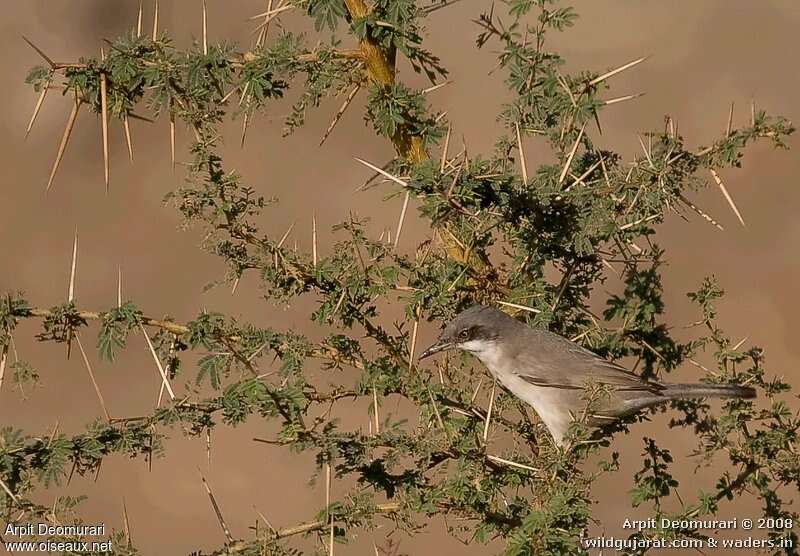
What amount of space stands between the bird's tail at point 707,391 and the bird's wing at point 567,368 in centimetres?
6

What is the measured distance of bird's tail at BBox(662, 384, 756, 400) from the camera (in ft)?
12.9

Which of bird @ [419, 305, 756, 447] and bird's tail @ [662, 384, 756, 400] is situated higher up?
bird @ [419, 305, 756, 447]

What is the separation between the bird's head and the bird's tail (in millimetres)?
666

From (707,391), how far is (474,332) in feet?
2.81

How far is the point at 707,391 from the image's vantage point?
13.6 feet

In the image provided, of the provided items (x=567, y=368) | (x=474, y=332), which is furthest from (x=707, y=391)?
(x=474, y=332)

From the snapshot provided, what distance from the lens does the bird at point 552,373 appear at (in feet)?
13.8

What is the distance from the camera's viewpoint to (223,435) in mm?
9297

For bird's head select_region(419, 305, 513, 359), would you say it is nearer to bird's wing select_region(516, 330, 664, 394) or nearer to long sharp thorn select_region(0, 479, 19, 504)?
bird's wing select_region(516, 330, 664, 394)

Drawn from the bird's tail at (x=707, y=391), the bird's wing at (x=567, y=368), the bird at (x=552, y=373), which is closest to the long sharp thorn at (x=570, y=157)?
the bird at (x=552, y=373)

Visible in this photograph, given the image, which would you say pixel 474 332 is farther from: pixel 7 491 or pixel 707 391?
pixel 7 491

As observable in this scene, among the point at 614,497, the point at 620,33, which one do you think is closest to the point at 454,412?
the point at 614,497

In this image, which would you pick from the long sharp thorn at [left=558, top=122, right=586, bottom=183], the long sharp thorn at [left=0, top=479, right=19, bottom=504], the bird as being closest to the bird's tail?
the bird

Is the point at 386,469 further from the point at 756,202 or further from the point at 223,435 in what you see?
the point at 756,202
